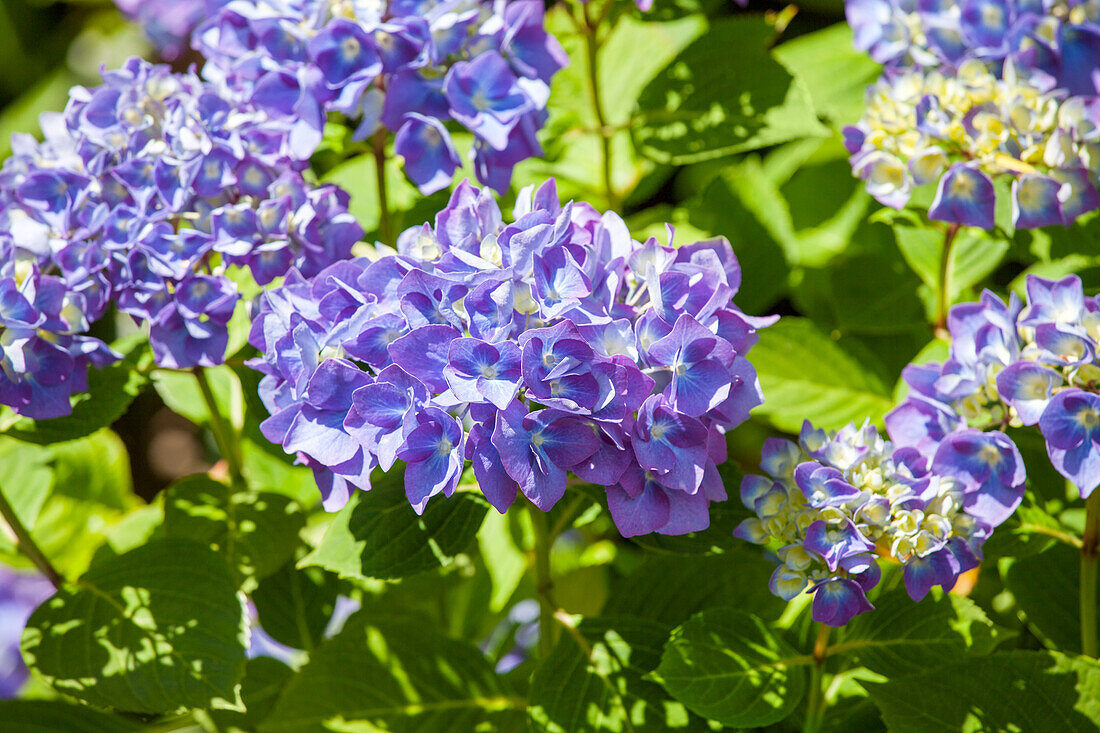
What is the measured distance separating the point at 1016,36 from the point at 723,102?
0.31 metres

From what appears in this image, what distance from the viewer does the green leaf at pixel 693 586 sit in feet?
3.39

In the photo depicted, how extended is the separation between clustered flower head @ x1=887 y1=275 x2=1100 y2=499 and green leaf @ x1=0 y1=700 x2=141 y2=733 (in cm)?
89

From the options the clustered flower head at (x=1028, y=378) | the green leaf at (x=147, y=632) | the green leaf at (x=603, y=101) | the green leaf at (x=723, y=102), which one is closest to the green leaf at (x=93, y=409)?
the green leaf at (x=147, y=632)

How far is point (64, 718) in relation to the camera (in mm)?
1072

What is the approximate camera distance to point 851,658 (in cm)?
93

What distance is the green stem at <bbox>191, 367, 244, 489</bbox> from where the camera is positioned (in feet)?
3.51

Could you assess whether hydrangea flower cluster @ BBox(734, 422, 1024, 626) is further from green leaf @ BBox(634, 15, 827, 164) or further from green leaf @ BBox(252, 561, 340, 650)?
green leaf @ BBox(252, 561, 340, 650)

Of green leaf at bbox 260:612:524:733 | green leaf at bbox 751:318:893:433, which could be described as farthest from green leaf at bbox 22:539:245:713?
green leaf at bbox 751:318:893:433

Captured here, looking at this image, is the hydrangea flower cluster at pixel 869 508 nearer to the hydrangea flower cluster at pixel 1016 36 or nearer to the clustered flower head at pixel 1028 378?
the clustered flower head at pixel 1028 378

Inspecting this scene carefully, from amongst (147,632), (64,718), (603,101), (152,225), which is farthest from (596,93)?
(64,718)

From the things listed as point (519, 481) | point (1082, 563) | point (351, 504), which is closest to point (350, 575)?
point (351, 504)

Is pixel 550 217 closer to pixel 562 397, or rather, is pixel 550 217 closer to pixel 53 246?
pixel 562 397

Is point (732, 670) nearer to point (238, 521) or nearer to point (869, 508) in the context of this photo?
point (869, 508)

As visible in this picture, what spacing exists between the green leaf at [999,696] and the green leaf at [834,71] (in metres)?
0.68
